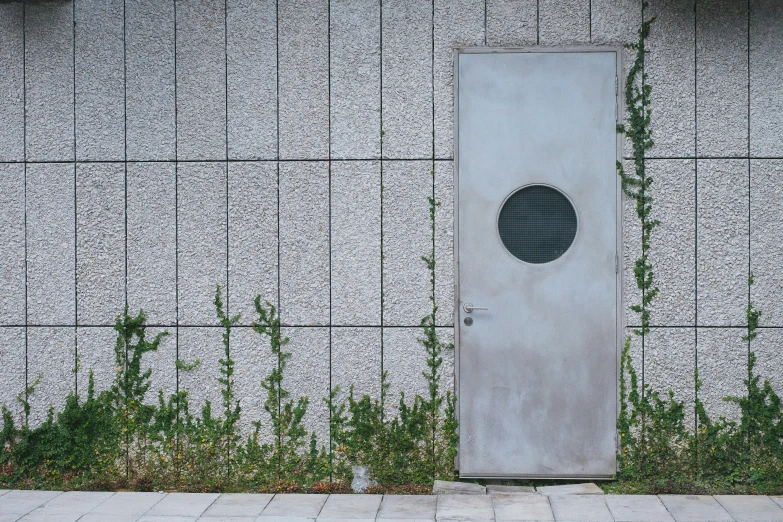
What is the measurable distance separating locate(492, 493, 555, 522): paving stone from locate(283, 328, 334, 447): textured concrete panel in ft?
4.43

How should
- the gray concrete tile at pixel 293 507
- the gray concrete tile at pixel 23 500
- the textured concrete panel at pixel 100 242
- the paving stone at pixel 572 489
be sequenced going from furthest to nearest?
the textured concrete panel at pixel 100 242
the paving stone at pixel 572 489
the gray concrete tile at pixel 23 500
the gray concrete tile at pixel 293 507

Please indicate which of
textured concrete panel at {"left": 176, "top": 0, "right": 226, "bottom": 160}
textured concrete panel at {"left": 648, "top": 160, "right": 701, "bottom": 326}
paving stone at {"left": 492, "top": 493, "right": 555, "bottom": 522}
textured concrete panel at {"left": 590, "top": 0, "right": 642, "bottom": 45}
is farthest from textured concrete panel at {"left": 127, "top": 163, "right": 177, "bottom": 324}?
textured concrete panel at {"left": 648, "top": 160, "right": 701, "bottom": 326}

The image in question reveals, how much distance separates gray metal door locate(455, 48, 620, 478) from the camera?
17.2 feet

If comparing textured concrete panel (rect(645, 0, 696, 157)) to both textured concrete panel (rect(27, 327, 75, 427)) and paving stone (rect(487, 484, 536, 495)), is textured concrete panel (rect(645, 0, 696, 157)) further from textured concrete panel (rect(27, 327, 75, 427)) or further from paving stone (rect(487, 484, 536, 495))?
textured concrete panel (rect(27, 327, 75, 427))

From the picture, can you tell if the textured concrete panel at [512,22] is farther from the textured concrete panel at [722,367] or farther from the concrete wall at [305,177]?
the textured concrete panel at [722,367]

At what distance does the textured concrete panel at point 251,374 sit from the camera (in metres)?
5.36

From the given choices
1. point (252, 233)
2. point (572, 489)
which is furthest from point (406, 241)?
point (572, 489)

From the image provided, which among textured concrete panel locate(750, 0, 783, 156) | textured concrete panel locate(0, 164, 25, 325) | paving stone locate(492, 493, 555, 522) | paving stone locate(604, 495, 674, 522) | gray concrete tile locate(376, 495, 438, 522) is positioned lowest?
gray concrete tile locate(376, 495, 438, 522)

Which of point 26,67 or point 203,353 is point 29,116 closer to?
point 26,67

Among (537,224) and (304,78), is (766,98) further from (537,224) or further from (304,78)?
(304,78)

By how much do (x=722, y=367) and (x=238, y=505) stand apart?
3.58 m

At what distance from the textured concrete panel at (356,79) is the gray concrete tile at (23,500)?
3182mm

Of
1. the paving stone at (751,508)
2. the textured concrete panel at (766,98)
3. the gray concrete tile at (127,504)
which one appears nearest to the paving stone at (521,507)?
the paving stone at (751,508)

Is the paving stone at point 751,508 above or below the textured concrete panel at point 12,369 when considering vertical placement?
below
